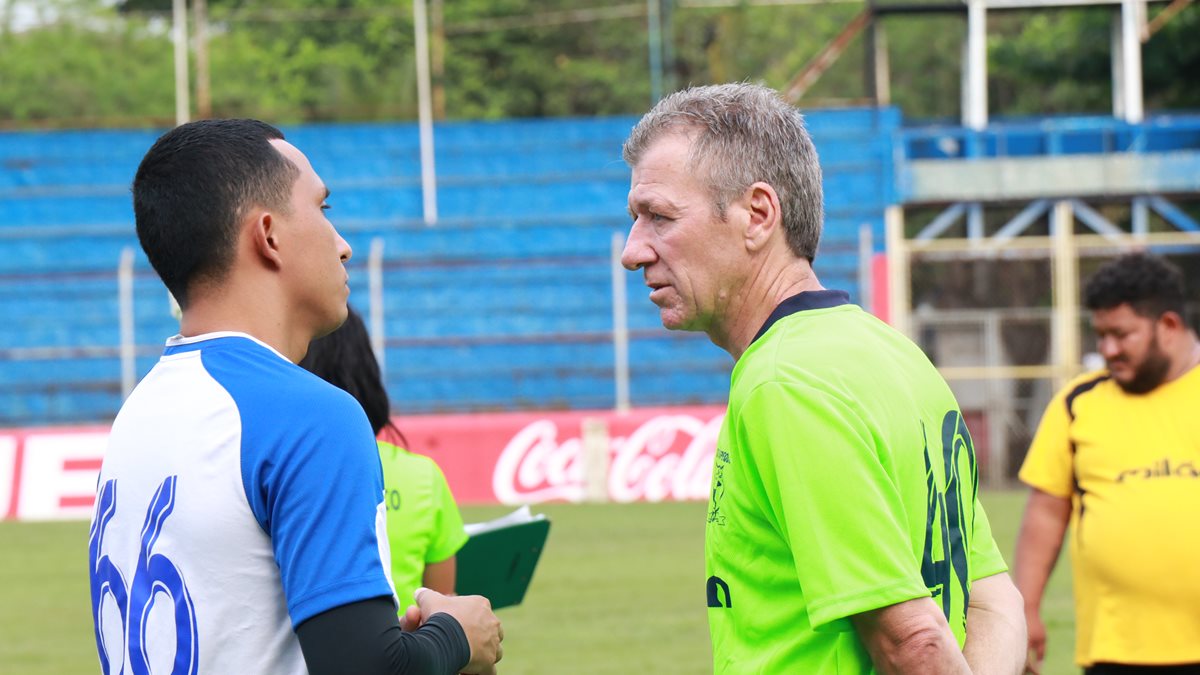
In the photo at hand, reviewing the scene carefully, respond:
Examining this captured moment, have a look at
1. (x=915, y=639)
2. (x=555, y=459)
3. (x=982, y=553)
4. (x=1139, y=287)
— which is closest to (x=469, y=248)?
(x=555, y=459)

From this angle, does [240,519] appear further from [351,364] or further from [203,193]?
[351,364]

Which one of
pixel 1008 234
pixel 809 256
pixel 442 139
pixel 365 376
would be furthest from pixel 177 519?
pixel 442 139

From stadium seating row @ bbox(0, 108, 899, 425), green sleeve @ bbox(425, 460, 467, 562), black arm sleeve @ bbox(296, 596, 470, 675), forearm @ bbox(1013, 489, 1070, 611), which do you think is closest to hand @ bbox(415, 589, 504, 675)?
black arm sleeve @ bbox(296, 596, 470, 675)

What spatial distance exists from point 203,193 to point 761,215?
0.90m

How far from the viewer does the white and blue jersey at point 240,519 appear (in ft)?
7.55

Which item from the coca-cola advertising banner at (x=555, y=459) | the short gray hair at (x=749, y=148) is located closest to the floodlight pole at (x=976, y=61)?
the coca-cola advertising banner at (x=555, y=459)

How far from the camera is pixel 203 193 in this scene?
8.22 ft

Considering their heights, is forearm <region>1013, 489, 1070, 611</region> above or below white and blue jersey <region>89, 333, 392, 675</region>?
below

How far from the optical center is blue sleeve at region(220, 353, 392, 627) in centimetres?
229

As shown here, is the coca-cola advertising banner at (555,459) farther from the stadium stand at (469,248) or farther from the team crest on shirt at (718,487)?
the team crest on shirt at (718,487)

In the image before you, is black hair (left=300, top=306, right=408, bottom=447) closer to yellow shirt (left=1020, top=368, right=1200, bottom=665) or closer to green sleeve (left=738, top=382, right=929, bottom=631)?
green sleeve (left=738, top=382, right=929, bottom=631)

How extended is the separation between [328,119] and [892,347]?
41.3 meters

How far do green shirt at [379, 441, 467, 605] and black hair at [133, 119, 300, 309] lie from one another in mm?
1955

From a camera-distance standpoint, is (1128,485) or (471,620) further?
(1128,485)
